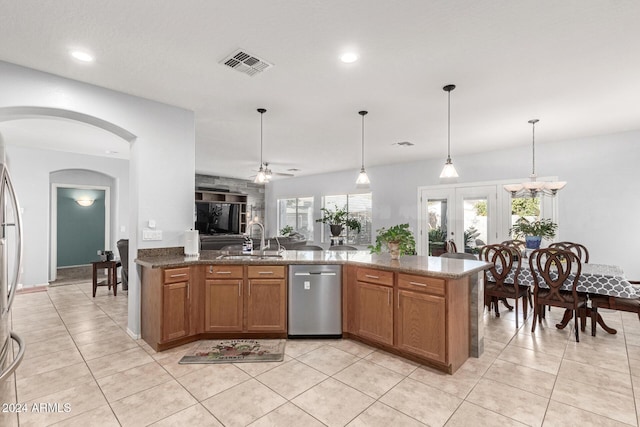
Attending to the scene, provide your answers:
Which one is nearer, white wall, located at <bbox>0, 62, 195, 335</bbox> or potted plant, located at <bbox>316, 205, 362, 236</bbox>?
white wall, located at <bbox>0, 62, 195, 335</bbox>

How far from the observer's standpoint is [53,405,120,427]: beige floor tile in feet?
6.66

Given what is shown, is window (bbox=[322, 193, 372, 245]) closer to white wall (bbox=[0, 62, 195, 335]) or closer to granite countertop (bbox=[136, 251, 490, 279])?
granite countertop (bbox=[136, 251, 490, 279])

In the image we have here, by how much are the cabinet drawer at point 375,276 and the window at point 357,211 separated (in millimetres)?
4952

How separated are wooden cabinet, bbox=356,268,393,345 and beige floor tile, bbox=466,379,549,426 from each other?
85 centimetres

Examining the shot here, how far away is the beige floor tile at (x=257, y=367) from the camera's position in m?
2.69

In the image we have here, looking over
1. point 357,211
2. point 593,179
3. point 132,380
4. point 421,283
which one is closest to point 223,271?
point 132,380

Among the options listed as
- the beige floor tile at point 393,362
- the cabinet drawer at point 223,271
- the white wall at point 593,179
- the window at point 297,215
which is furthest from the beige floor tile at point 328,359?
the window at point 297,215

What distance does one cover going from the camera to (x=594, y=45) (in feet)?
7.96

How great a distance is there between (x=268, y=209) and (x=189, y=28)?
8.69 meters

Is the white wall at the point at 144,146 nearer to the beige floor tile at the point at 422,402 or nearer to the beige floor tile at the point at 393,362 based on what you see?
the beige floor tile at the point at 393,362

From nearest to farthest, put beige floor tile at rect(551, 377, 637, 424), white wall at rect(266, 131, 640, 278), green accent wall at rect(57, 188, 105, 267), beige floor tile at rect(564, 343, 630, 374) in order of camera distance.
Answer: beige floor tile at rect(551, 377, 637, 424) < beige floor tile at rect(564, 343, 630, 374) < white wall at rect(266, 131, 640, 278) < green accent wall at rect(57, 188, 105, 267)

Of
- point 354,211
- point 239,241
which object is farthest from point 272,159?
point 354,211

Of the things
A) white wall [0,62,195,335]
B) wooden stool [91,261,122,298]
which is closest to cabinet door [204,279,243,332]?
white wall [0,62,195,335]

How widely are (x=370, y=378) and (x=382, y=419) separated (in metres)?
0.53
